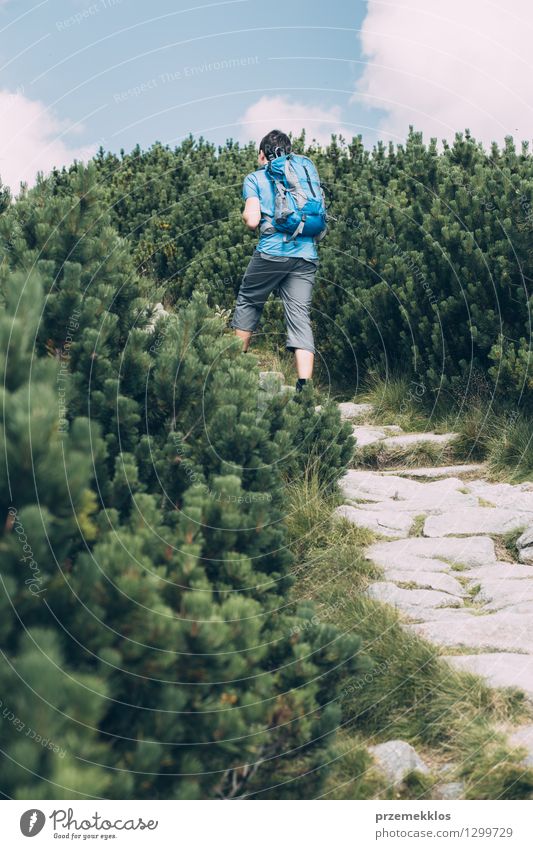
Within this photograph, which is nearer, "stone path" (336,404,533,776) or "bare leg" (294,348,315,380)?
"stone path" (336,404,533,776)

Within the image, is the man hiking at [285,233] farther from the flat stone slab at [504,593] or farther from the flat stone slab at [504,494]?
the flat stone slab at [504,593]

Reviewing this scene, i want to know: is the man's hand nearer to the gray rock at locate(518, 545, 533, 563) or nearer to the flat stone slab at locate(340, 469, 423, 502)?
the flat stone slab at locate(340, 469, 423, 502)

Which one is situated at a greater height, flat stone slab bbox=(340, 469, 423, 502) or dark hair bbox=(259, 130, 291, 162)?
dark hair bbox=(259, 130, 291, 162)

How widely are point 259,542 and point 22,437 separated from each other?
1.08 meters

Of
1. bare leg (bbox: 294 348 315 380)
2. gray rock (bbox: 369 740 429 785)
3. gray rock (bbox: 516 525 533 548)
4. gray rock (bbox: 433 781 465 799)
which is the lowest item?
gray rock (bbox: 433 781 465 799)

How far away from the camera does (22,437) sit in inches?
Answer: 86.9

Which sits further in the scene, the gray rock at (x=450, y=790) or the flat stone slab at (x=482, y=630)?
the flat stone slab at (x=482, y=630)

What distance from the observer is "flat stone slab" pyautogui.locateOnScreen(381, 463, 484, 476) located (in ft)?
22.5

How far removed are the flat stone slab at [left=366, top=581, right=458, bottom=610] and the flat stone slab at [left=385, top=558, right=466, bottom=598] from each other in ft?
0.25

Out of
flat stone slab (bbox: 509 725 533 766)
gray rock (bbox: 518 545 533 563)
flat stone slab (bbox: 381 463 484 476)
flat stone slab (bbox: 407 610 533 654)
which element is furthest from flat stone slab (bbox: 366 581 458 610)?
flat stone slab (bbox: 381 463 484 476)

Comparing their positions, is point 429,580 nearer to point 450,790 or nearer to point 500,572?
point 500,572
